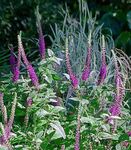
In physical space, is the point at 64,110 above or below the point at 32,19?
above

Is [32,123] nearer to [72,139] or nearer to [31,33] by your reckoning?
[72,139]

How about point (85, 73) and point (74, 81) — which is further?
point (85, 73)

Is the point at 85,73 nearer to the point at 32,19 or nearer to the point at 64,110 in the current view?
the point at 64,110

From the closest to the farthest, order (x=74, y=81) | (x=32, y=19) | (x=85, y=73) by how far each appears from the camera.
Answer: (x=74, y=81) → (x=85, y=73) → (x=32, y=19)

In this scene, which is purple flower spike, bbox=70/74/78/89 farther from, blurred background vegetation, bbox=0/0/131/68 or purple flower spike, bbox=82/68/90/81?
blurred background vegetation, bbox=0/0/131/68

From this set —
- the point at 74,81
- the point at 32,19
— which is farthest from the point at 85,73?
the point at 32,19

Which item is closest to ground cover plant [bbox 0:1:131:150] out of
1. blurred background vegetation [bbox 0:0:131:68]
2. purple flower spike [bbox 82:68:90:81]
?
purple flower spike [bbox 82:68:90:81]

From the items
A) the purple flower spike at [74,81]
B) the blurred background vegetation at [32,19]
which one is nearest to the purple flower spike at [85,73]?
the purple flower spike at [74,81]

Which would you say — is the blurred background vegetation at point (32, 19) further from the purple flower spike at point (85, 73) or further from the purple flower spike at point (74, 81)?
the purple flower spike at point (74, 81)

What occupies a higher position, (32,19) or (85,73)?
(85,73)

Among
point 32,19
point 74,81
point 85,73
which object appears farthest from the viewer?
point 32,19

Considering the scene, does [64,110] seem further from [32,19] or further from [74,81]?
[32,19]

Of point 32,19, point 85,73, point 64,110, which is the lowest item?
point 32,19

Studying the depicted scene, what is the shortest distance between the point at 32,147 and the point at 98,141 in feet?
1.12
